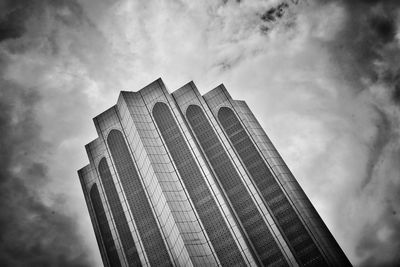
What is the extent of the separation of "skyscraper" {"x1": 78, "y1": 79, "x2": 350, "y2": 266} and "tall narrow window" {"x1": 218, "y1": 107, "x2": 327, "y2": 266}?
160 millimetres

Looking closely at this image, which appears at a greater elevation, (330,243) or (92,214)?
(92,214)

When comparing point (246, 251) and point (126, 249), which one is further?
point (126, 249)

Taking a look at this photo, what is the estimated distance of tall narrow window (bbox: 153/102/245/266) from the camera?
177 feet

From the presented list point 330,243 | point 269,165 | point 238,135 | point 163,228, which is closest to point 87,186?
point 163,228

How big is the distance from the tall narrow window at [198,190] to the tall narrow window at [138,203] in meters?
10.1

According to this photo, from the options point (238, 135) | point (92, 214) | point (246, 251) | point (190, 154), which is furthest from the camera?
point (92, 214)

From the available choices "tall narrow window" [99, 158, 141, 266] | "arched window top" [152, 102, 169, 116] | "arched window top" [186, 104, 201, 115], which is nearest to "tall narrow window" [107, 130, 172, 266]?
"tall narrow window" [99, 158, 141, 266]

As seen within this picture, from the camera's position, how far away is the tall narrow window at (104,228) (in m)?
71.2

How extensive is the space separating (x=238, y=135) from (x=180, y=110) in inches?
539

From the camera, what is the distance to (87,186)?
8194 cm

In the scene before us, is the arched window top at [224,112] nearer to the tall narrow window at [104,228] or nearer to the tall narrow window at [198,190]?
the tall narrow window at [198,190]

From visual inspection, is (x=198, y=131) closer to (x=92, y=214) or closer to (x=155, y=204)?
(x=155, y=204)

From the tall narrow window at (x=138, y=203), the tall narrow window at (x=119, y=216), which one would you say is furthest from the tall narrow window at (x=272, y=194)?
the tall narrow window at (x=119, y=216)

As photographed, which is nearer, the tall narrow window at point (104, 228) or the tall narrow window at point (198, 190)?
the tall narrow window at point (198, 190)
